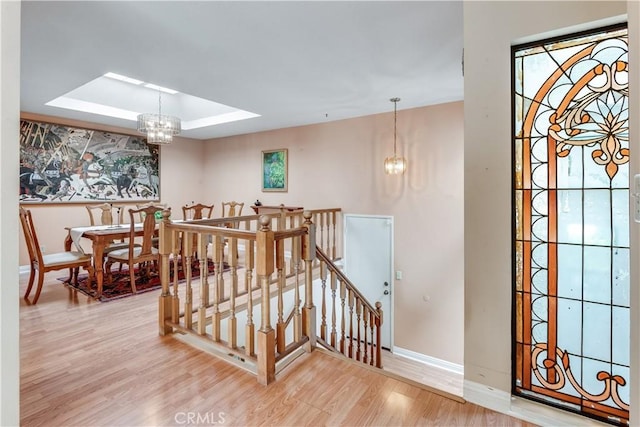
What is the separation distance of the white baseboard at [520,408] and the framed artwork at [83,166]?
6126 millimetres

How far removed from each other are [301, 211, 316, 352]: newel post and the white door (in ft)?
9.16

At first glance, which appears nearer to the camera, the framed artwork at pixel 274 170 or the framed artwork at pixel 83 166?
the framed artwork at pixel 83 166

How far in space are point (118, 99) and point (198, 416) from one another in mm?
5283

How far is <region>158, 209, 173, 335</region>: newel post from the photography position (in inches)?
99.1

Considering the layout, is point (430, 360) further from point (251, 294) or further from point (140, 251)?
point (140, 251)

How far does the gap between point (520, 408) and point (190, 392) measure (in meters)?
1.85

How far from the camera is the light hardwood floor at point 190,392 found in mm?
1645

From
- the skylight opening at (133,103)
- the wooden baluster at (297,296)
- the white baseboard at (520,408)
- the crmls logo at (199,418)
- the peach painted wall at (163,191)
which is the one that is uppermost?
the skylight opening at (133,103)

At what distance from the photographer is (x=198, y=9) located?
2.16 m

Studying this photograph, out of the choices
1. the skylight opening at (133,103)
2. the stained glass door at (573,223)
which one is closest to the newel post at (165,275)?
the stained glass door at (573,223)

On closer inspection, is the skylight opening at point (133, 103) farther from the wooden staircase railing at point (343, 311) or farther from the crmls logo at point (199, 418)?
the crmls logo at point (199, 418)

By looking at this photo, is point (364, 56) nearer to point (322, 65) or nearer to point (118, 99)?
point (322, 65)

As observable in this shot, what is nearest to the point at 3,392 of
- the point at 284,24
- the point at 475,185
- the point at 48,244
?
the point at 475,185

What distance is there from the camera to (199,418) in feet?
5.44
